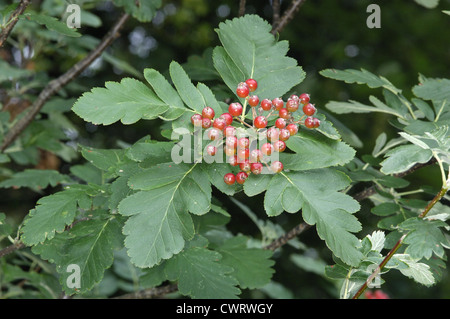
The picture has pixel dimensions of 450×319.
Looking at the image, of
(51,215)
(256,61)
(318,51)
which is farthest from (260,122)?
(318,51)

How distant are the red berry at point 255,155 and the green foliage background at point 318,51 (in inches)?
55.7

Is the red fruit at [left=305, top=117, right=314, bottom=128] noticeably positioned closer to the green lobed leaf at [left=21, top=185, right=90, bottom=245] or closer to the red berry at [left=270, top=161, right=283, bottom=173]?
the red berry at [left=270, top=161, right=283, bottom=173]

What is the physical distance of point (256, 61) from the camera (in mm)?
891

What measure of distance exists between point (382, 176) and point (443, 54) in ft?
5.26

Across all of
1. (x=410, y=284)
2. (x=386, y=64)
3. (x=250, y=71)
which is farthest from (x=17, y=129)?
(x=410, y=284)

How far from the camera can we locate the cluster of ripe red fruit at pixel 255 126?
0.76m

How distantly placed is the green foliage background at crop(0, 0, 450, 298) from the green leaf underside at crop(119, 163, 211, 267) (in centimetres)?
138

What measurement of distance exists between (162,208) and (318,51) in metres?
1.94

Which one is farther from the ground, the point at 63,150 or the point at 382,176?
the point at 382,176

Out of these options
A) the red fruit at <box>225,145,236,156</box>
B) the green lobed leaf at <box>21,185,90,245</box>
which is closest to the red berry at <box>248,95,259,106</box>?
the red fruit at <box>225,145,236,156</box>

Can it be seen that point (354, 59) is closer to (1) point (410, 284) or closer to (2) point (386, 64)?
(2) point (386, 64)

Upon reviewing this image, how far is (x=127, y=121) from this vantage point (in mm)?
771

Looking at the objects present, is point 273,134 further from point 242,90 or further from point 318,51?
point 318,51

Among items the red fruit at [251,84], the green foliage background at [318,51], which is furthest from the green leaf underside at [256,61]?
the green foliage background at [318,51]
